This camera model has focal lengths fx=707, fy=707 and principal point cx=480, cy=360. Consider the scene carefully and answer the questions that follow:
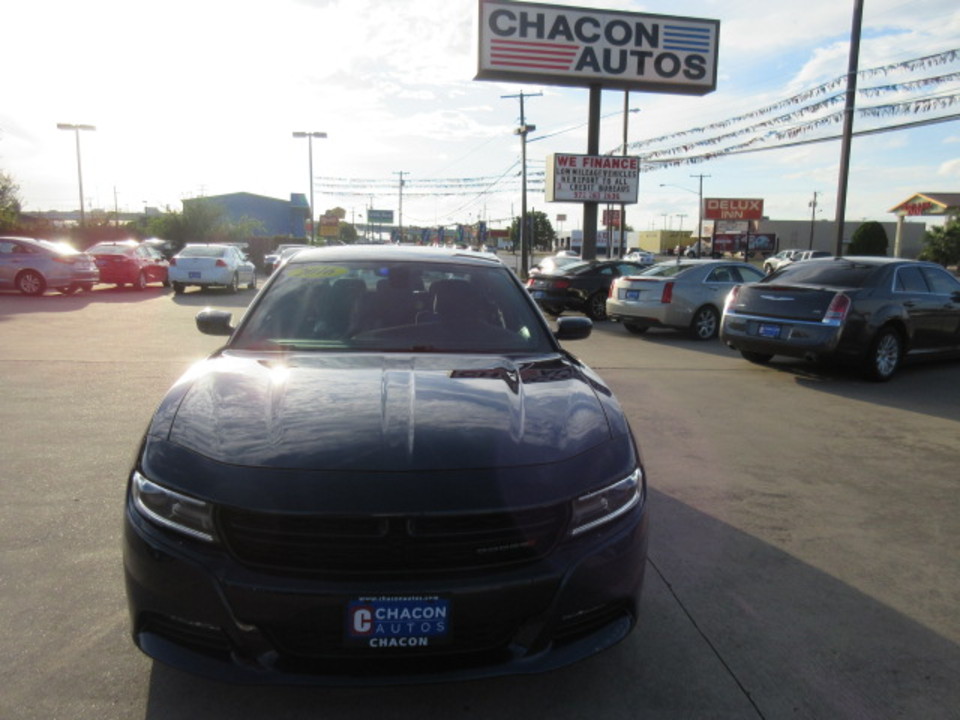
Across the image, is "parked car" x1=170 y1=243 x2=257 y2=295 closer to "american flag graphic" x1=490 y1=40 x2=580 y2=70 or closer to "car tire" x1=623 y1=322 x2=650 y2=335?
"american flag graphic" x1=490 y1=40 x2=580 y2=70

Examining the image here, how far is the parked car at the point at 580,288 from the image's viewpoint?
15633 mm

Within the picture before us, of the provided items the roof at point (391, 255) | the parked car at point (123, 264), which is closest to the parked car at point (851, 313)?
the roof at point (391, 255)

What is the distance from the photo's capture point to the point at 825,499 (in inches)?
179

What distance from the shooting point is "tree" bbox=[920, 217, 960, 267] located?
41594 mm

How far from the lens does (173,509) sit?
2191 millimetres

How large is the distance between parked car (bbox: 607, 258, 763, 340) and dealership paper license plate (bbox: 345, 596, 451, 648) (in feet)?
37.2

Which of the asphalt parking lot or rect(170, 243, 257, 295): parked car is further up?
rect(170, 243, 257, 295): parked car

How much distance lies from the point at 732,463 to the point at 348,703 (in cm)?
368

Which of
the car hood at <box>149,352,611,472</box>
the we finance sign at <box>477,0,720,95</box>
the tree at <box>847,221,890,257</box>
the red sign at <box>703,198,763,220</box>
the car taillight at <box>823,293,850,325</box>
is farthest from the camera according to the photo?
the red sign at <box>703,198,763,220</box>

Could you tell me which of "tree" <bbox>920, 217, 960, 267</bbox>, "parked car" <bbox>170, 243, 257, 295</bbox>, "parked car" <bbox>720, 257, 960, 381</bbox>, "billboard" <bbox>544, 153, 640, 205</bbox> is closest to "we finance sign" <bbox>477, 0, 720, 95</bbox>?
"billboard" <bbox>544, 153, 640, 205</bbox>

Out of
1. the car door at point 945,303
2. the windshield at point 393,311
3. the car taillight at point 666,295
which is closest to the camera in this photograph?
the windshield at point 393,311

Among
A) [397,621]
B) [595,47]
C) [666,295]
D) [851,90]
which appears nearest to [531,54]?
[595,47]

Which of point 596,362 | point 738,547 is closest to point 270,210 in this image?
point 596,362

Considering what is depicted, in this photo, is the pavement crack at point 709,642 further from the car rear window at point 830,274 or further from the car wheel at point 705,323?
the car wheel at point 705,323
